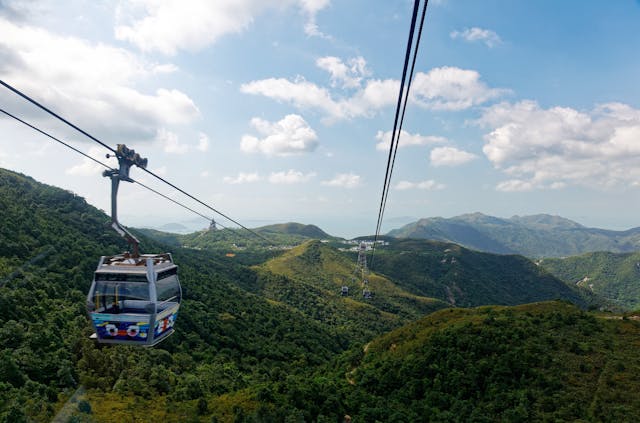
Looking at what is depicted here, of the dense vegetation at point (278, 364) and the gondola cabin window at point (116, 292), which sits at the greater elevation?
the gondola cabin window at point (116, 292)

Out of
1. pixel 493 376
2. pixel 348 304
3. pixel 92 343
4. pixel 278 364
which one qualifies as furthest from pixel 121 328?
pixel 348 304

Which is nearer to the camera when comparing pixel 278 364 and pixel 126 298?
pixel 126 298

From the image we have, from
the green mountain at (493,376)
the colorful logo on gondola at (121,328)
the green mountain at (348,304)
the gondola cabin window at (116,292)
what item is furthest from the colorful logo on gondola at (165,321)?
the green mountain at (348,304)

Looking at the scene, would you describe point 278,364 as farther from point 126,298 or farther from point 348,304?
point 348,304

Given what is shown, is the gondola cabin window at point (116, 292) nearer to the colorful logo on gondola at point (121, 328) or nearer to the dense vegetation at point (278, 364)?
the colorful logo on gondola at point (121, 328)

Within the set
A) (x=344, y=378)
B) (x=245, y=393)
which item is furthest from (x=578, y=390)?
(x=245, y=393)

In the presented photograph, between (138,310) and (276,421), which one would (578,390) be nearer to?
(276,421)

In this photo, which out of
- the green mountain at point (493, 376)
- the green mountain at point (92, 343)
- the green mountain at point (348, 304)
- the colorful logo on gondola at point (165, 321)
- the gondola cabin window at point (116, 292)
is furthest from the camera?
the green mountain at point (348, 304)
